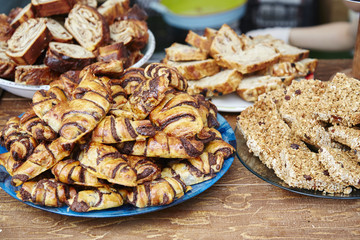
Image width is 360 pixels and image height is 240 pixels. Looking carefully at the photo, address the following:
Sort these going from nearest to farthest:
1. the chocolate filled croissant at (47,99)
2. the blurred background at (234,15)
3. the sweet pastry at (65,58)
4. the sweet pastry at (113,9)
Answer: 1. the chocolate filled croissant at (47,99)
2. the sweet pastry at (65,58)
3. the sweet pastry at (113,9)
4. the blurred background at (234,15)

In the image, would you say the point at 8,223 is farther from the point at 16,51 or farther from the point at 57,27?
the point at 57,27

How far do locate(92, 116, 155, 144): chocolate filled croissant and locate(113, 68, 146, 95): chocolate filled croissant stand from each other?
31 centimetres

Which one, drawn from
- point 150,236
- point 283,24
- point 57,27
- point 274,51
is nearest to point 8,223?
point 150,236

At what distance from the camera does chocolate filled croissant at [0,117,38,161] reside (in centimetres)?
140

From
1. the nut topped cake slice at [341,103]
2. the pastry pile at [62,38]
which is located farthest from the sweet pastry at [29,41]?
the nut topped cake slice at [341,103]

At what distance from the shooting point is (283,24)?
4355 mm

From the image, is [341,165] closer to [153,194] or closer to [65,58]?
[153,194]

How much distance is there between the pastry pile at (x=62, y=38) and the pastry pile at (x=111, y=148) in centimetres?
62

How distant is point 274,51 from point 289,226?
4.43 feet

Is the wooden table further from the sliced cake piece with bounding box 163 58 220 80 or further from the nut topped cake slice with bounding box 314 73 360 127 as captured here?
the sliced cake piece with bounding box 163 58 220 80

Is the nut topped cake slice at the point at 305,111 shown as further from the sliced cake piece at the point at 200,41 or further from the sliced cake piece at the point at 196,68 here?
the sliced cake piece at the point at 200,41

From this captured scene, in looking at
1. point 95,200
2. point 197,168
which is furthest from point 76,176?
point 197,168

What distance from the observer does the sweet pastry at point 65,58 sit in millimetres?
2043

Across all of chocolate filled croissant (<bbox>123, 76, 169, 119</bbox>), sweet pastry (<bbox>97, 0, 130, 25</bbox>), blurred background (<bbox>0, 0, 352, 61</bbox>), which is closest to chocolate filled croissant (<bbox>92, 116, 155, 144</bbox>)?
chocolate filled croissant (<bbox>123, 76, 169, 119</bbox>)
